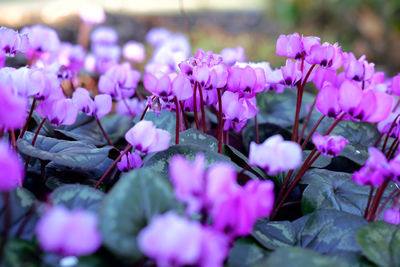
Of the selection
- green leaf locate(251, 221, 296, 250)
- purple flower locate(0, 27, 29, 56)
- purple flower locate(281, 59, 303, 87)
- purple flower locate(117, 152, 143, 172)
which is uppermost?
purple flower locate(0, 27, 29, 56)

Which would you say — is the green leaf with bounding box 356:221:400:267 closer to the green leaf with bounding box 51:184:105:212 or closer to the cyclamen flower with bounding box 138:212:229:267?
the cyclamen flower with bounding box 138:212:229:267

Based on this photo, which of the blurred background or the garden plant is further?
the blurred background

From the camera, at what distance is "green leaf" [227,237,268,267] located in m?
0.75

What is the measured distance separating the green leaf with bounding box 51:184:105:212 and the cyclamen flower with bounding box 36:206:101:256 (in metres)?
0.20

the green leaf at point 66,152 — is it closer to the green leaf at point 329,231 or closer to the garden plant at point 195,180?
the garden plant at point 195,180

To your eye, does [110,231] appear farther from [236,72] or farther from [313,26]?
[313,26]

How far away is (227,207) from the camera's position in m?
0.56

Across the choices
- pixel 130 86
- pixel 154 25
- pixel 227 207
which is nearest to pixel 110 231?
pixel 227 207

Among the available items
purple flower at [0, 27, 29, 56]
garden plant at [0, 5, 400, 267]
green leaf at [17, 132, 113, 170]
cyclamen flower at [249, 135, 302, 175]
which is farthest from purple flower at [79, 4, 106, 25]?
cyclamen flower at [249, 135, 302, 175]

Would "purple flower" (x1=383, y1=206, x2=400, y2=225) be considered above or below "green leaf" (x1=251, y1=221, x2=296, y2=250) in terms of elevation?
above

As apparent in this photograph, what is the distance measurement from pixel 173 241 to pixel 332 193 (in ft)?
1.88

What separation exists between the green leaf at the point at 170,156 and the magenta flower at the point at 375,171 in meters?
0.25

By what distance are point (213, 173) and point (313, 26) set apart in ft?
21.0

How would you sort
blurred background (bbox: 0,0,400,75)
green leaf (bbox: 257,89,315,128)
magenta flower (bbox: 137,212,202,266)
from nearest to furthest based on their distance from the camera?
magenta flower (bbox: 137,212,202,266) < green leaf (bbox: 257,89,315,128) < blurred background (bbox: 0,0,400,75)
